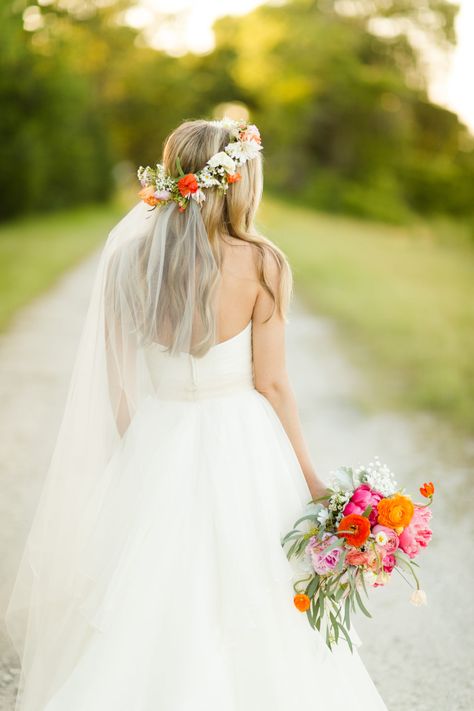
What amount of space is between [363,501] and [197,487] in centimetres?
57

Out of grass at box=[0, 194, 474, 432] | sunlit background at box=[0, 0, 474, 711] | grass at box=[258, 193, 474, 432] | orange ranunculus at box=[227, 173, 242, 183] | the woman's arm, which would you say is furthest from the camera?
grass at box=[0, 194, 474, 432]

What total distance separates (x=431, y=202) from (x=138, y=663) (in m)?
39.2

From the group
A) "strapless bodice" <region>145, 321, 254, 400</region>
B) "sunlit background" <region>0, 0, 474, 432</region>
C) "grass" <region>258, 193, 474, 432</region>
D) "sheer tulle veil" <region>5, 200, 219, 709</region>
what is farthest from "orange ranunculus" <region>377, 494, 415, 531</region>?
"sunlit background" <region>0, 0, 474, 432</region>

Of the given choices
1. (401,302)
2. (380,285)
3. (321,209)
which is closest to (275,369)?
(401,302)

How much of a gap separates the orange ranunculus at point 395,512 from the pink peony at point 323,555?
0.56ft

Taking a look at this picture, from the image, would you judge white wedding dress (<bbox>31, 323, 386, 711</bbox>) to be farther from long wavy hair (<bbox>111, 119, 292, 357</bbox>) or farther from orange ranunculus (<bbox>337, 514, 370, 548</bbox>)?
orange ranunculus (<bbox>337, 514, 370, 548</bbox>)

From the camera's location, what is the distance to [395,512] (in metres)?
2.45

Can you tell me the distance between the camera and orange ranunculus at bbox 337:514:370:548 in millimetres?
2438

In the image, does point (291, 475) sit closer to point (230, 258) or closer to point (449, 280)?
point (230, 258)

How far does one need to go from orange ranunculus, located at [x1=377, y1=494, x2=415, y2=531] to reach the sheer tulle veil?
2.53ft

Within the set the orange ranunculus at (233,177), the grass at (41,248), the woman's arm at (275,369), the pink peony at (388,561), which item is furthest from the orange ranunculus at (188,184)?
the grass at (41,248)

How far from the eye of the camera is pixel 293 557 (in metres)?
2.70

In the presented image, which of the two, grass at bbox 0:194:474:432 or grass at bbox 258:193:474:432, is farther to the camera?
grass at bbox 0:194:474:432

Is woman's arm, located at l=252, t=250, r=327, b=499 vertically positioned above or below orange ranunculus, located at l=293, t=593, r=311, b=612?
above
